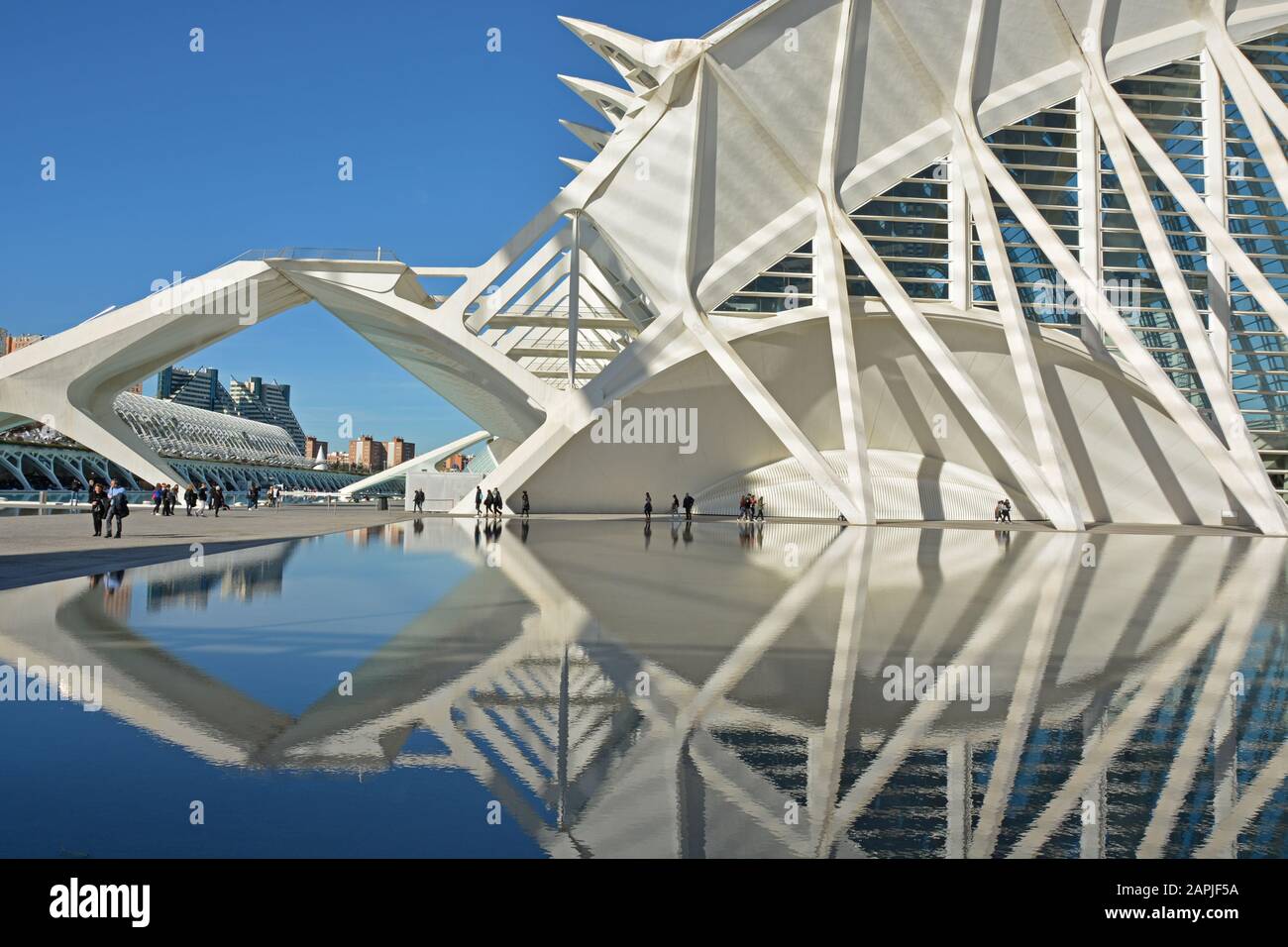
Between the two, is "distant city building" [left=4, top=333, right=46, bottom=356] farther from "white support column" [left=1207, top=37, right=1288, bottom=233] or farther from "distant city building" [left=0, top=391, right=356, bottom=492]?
"white support column" [left=1207, top=37, right=1288, bottom=233]

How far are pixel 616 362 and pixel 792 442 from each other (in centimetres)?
516

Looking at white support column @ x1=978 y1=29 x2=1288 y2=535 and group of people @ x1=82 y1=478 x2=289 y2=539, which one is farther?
white support column @ x1=978 y1=29 x2=1288 y2=535

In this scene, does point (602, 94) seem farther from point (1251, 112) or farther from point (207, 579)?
point (207, 579)

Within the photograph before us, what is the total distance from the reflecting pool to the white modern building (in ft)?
53.2

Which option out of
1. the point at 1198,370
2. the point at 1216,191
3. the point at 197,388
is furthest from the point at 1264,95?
the point at 197,388

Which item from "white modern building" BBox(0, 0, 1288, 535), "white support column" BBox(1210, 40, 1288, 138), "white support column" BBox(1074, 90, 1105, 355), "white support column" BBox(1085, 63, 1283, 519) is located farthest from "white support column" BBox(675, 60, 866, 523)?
"white support column" BBox(1210, 40, 1288, 138)

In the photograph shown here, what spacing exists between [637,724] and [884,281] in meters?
21.1

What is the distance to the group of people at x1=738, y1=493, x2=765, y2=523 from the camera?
24578mm

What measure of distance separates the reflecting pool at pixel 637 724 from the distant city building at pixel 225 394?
143 metres

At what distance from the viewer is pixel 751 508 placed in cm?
2455

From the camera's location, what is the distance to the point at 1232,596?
8820 millimetres
